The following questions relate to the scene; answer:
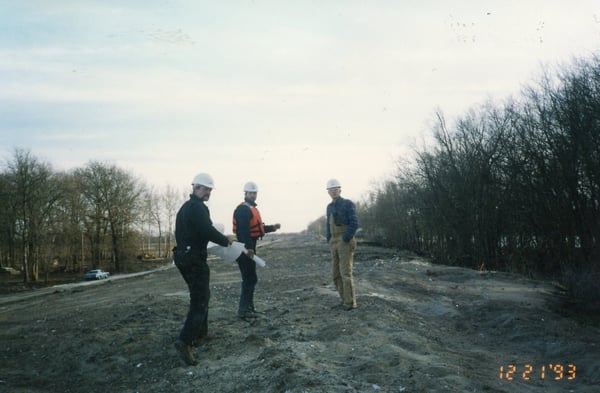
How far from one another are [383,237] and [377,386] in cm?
6202

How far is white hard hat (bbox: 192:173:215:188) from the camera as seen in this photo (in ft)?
20.2

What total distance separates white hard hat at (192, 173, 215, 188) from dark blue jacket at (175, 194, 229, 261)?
28 cm

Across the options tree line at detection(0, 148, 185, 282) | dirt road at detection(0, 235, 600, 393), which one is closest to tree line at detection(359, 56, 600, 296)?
dirt road at detection(0, 235, 600, 393)

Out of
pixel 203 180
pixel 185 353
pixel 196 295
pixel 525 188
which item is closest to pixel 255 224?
pixel 203 180

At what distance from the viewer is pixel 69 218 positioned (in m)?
43.5

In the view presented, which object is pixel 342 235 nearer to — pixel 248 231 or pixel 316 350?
pixel 248 231

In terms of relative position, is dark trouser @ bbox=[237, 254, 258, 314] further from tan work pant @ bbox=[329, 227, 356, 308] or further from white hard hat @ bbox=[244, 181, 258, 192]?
tan work pant @ bbox=[329, 227, 356, 308]

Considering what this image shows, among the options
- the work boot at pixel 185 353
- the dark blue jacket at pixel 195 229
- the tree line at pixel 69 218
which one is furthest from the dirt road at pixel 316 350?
the tree line at pixel 69 218

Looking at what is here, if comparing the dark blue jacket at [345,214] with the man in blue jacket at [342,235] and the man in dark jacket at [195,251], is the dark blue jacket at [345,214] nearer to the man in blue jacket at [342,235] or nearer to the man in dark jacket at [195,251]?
the man in blue jacket at [342,235]

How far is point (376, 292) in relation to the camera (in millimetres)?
11492

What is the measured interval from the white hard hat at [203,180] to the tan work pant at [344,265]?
10.1 ft

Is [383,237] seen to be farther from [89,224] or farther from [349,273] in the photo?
[349,273]

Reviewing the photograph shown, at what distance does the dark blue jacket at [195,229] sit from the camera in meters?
5.91

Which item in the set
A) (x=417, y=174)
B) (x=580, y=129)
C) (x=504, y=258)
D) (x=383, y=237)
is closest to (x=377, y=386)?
(x=580, y=129)
